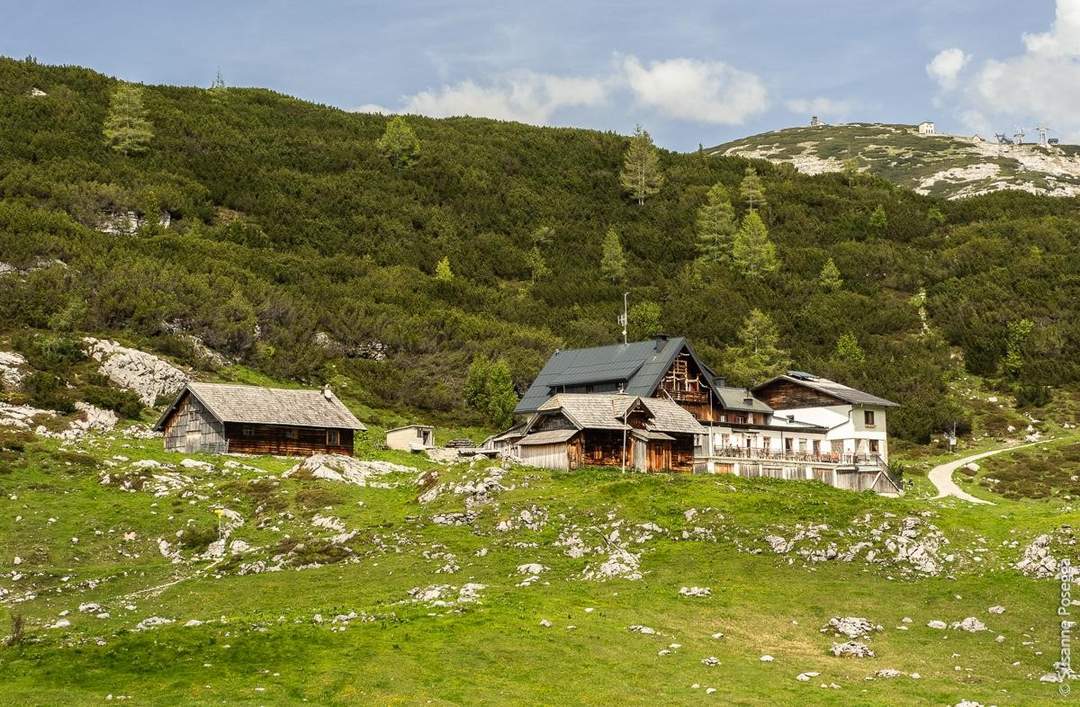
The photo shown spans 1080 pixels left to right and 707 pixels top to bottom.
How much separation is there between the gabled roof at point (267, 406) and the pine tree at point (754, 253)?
74.1 meters

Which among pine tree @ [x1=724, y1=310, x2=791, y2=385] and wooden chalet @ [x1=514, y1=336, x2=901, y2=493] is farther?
pine tree @ [x1=724, y1=310, x2=791, y2=385]

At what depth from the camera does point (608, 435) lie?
2462 inches

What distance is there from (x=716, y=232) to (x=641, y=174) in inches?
840

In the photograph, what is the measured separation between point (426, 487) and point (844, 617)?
73.7ft

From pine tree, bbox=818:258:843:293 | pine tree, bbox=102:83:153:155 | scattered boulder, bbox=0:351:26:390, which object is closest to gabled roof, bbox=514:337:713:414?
scattered boulder, bbox=0:351:26:390

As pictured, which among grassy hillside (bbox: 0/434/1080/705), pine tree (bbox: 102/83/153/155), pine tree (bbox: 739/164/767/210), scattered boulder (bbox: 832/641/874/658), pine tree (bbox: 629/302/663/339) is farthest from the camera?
pine tree (bbox: 739/164/767/210)

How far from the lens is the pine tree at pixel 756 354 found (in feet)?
330

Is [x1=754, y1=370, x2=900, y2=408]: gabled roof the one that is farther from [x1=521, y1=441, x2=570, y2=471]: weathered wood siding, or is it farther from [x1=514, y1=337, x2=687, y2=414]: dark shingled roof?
[x1=521, y1=441, x2=570, y2=471]: weathered wood siding

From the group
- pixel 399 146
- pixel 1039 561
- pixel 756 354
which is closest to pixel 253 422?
pixel 1039 561

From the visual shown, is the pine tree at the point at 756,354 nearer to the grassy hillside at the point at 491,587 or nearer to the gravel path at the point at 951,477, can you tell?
the gravel path at the point at 951,477

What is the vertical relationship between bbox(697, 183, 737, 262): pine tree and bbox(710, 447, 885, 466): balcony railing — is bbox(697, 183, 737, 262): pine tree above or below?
above

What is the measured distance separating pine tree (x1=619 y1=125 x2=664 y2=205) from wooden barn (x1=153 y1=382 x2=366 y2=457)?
315 ft

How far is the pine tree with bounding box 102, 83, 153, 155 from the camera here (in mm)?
135750

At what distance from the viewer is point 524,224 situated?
14738 cm
